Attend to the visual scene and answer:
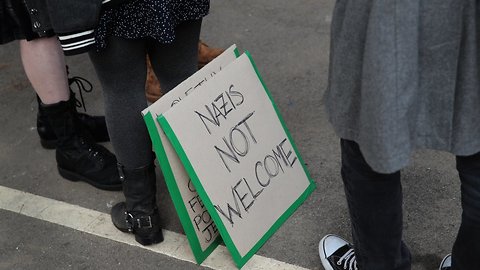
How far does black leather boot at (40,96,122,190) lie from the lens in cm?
267

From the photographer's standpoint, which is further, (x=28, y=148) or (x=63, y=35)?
(x=28, y=148)

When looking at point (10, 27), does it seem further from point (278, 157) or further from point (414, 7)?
point (414, 7)

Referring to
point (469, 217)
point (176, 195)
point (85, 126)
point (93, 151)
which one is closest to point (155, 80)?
point (85, 126)

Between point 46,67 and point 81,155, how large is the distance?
0.40 metres

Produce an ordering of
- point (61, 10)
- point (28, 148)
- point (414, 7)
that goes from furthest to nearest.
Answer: point (28, 148) < point (61, 10) < point (414, 7)

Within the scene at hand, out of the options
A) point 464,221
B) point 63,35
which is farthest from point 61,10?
point 464,221

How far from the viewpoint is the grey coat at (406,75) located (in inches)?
54.0

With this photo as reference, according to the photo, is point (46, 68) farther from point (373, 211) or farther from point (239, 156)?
point (373, 211)

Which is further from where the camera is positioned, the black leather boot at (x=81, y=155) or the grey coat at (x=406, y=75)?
the black leather boot at (x=81, y=155)

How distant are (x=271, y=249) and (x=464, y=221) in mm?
828

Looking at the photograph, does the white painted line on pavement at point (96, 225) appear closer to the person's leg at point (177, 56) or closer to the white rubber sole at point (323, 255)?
the white rubber sole at point (323, 255)

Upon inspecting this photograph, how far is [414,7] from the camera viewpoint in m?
1.36

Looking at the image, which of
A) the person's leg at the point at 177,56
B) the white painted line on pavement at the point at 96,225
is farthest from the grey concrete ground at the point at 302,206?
the person's leg at the point at 177,56

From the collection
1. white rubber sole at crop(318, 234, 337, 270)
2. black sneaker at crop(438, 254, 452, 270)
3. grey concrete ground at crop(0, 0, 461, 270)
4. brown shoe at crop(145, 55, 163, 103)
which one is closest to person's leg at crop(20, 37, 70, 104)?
grey concrete ground at crop(0, 0, 461, 270)
